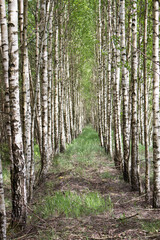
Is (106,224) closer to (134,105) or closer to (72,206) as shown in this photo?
(72,206)

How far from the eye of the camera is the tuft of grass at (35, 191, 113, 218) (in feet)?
17.9

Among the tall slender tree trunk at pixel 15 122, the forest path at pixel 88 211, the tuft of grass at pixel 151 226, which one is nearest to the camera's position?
the tuft of grass at pixel 151 226

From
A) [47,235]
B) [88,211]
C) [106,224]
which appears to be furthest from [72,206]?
[47,235]

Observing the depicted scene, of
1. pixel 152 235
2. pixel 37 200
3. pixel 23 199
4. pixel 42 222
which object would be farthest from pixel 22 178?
pixel 152 235

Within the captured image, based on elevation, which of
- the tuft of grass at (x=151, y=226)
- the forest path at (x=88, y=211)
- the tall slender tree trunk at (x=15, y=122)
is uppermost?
the tall slender tree trunk at (x=15, y=122)

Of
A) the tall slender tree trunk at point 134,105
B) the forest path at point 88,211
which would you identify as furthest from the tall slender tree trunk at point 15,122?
the tall slender tree trunk at point 134,105

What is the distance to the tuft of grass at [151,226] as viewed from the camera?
14.2 ft

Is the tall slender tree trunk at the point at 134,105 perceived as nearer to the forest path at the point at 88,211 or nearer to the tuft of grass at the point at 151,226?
the forest path at the point at 88,211

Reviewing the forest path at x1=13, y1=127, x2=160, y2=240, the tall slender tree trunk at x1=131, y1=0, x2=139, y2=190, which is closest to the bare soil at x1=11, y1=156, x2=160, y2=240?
the forest path at x1=13, y1=127, x2=160, y2=240

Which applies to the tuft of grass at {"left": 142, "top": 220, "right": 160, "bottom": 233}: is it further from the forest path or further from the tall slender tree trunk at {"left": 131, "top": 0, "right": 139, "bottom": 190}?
the tall slender tree trunk at {"left": 131, "top": 0, "right": 139, "bottom": 190}

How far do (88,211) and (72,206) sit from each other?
416 millimetres

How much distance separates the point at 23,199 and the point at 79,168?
4.79m

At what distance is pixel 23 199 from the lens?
4.78m

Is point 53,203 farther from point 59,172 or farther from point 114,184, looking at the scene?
point 59,172
